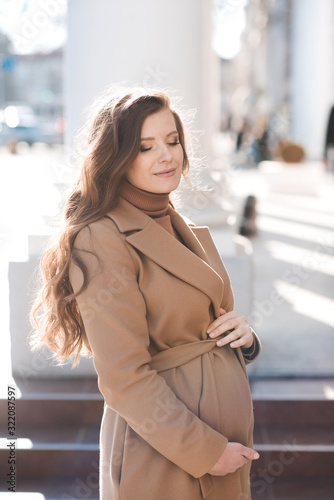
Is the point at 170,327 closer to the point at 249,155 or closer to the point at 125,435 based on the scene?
the point at 125,435

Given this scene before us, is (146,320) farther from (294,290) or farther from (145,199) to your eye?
(294,290)

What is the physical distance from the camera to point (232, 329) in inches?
82.7

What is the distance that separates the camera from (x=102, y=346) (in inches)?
69.0

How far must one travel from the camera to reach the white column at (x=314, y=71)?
23781 millimetres

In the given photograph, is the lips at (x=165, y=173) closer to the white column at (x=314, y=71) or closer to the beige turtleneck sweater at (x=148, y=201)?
the beige turtleneck sweater at (x=148, y=201)

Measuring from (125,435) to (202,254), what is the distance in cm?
60

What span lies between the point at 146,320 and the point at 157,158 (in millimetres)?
467

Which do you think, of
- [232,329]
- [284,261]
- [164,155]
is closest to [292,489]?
[232,329]

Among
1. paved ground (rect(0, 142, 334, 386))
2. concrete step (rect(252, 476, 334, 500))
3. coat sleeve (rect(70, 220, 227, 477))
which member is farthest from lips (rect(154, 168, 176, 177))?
paved ground (rect(0, 142, 334, 386))

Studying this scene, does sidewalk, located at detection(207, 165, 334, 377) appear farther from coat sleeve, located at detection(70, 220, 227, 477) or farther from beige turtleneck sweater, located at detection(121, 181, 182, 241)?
coat sleeve, located at detection(70, 220, 227, 477)

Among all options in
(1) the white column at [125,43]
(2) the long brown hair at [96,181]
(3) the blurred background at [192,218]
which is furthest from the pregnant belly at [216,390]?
(1) the white column at [125,43]

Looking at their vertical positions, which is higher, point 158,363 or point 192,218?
point 158,363

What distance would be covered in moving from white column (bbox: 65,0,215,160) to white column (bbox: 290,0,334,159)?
18.7 m

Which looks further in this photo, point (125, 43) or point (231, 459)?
point (125, 43)
